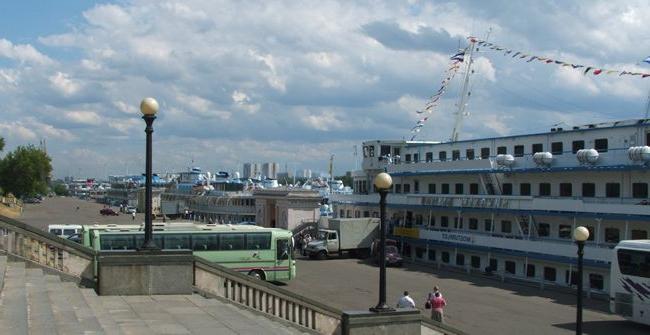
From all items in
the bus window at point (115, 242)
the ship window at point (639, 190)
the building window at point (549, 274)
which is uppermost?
the ship window at point (639, 190)

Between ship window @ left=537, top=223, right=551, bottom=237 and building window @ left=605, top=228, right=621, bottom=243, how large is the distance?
4.34m

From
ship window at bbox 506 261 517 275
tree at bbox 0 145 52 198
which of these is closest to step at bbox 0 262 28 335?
ship window at bbox 506 261 517 275

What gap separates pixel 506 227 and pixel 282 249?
1575 centimetres

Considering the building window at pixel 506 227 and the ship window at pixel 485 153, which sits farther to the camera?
the ship window at pixel 485 153

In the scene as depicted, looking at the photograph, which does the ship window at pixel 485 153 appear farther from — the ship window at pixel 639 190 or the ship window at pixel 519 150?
the ship window at pixel 639 190

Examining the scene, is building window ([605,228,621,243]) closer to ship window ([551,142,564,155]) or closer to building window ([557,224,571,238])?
building window ([557,224,571,238])

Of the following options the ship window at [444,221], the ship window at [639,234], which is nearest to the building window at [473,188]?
the ship window at [444,221]

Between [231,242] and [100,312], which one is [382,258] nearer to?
[100,312]

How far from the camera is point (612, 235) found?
34.6m

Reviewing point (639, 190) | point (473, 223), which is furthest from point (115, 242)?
point (639, 190)

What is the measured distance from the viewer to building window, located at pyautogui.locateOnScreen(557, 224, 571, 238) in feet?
123

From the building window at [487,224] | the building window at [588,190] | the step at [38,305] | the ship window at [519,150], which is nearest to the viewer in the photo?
the step at [38,305]

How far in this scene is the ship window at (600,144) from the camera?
37.2 metres

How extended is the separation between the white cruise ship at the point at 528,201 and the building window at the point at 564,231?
5 cm
